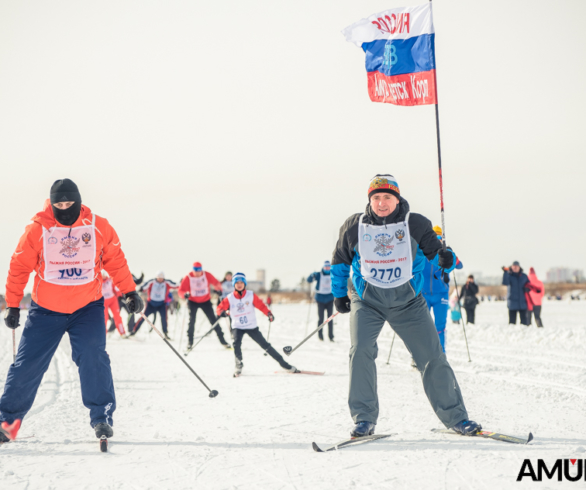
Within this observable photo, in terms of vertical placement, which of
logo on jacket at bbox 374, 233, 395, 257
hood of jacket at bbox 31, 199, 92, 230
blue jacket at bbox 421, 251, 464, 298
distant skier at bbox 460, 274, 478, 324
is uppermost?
hood of jacket at bbox 31, 199, 92, 230

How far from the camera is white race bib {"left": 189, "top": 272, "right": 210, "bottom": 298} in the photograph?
39.7 ft

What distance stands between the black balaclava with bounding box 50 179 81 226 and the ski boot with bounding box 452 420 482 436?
3.09m

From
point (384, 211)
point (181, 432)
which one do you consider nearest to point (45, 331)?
point (181, 432)

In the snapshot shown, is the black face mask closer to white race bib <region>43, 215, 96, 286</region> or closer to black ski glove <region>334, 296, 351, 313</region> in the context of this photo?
white race bib <region>43, 215, 96, 286</region>

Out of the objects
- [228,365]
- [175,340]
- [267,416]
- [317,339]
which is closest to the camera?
[267,416]

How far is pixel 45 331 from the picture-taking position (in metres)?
4.13

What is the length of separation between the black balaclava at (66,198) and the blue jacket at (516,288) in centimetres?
1196

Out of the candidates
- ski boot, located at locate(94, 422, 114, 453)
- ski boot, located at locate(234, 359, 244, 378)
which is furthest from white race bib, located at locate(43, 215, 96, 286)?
ski boot, located at locate(234, 359, 244, 378)

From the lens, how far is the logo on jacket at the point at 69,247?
4.09m

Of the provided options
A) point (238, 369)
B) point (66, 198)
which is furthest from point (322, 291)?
point (66, 198)

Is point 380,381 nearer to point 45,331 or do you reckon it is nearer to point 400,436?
point 400,436

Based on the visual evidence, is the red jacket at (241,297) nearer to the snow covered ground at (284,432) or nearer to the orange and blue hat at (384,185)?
the snow covered ground at (284,432)

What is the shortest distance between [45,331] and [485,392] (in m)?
4.39

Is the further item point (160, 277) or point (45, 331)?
point (160, 277)
